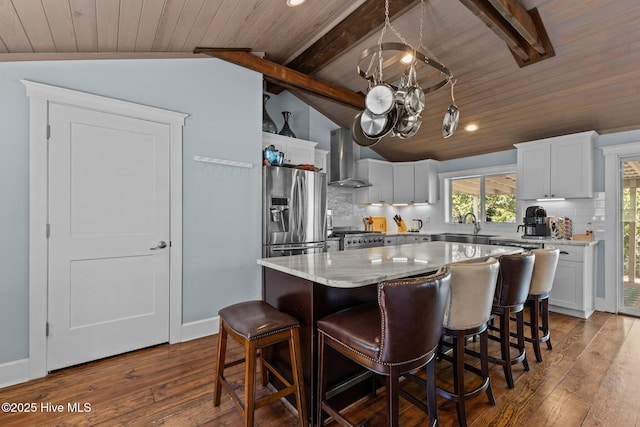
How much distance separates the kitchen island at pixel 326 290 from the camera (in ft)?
5.46

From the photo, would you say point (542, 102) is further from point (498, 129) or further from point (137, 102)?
point (137, 102)

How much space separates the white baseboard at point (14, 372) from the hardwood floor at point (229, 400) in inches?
2.3

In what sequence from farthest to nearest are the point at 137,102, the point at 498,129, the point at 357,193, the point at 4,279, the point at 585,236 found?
the point at 357,193 < the point at 498,129 < the point at 585,236 < the point at 137,102 < the point at 4,279

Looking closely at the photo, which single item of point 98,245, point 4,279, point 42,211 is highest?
point 42,211

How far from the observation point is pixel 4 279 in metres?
2.15

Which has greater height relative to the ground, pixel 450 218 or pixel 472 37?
pixel 472 37

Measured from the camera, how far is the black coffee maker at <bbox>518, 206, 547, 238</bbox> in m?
4.04

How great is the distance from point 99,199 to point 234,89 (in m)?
1.69

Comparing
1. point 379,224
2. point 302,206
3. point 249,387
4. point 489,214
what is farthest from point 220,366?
point 489,214

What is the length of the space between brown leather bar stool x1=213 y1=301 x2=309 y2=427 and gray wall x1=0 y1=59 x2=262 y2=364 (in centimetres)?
134

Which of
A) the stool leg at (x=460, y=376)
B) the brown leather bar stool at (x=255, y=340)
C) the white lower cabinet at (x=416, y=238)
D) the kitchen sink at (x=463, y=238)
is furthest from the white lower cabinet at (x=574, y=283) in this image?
the brown leather bar stool at (x=255, y=340)

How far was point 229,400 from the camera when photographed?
6.52 ft

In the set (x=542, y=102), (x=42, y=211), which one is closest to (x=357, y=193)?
(x=542, y=102)

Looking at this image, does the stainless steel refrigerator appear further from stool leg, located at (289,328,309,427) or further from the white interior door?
stool leg, located at (289,328,309,427)
